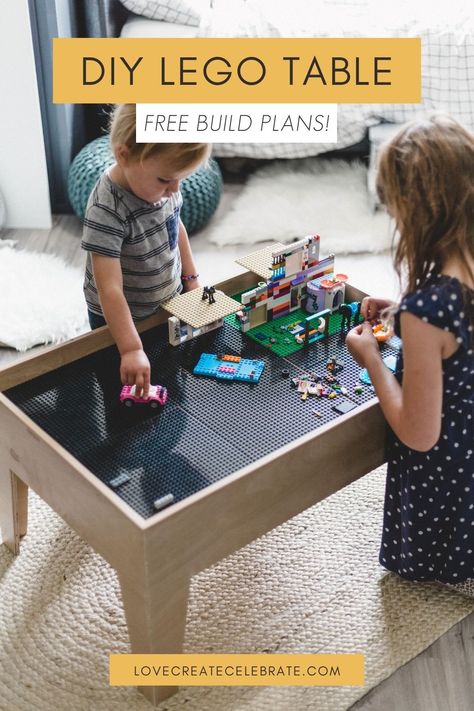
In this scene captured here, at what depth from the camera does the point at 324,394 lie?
4.22 feet

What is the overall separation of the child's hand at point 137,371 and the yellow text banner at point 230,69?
53cm

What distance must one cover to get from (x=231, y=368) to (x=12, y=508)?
437 mm

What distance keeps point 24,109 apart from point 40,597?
54.1 inches

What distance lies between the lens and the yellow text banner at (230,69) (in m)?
1.61

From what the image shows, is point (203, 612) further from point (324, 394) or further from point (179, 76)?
point (179, 76)

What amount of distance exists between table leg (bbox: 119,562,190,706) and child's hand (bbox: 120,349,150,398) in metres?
0.27

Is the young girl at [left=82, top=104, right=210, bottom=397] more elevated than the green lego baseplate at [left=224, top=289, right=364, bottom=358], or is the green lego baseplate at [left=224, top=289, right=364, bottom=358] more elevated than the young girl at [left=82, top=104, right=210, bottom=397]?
the young girl at [left=82, top=104, right=210, bottom=397]

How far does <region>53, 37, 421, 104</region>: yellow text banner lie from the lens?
5.28 ft

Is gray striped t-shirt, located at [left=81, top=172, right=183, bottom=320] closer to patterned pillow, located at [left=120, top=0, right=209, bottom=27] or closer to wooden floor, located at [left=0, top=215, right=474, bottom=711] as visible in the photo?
wooden floor, located at [left=0, top=215, right=474, bottom=711]

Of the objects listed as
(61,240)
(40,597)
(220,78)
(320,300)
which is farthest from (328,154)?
(40,597)

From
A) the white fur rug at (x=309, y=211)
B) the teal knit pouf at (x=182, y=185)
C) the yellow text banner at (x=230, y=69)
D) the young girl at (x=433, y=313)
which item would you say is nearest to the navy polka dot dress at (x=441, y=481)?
the young girl at (x=433, y=313)

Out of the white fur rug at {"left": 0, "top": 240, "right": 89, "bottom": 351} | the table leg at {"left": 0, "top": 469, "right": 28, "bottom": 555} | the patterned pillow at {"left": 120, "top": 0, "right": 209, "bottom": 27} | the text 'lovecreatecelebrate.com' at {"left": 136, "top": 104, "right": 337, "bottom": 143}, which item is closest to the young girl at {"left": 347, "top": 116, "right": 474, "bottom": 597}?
the text 'lovecreatecelebrate.com' at {"left": 136, "top": 104, "right": 337, "bottom": 143}

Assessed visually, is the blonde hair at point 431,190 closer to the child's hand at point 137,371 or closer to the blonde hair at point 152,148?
the blonde hair at point 152,148

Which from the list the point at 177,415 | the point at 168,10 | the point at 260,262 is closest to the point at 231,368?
the point at 177,415
